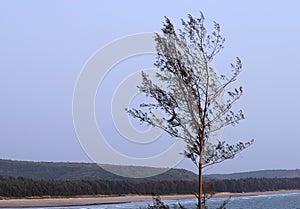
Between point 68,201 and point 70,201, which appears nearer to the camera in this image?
point 68,201

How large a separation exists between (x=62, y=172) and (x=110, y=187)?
1369 inches

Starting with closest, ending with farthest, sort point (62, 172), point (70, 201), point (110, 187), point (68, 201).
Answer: point (68, 201)
point (70, 201)
point (110, 187)
point (62, 172)

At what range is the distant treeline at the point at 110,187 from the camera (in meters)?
87.6

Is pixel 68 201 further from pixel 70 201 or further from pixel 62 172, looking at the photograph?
pixel 62 172

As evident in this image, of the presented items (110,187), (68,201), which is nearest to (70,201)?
(68,201)

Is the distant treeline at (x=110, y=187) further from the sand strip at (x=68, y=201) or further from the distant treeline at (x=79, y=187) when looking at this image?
the sand strip at (x=68, y=201)

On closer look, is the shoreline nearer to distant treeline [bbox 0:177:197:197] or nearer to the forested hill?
distant treeline [bbox 0:177:197:197]

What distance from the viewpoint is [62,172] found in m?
138

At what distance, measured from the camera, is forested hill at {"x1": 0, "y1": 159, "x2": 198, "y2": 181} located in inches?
5226

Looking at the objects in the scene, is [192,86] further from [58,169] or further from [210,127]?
[58,169]

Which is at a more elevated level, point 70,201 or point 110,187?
point 110,187

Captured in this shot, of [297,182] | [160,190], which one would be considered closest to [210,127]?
[160,190]

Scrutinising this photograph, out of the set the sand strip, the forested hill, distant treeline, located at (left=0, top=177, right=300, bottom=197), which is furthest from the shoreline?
the forested hill

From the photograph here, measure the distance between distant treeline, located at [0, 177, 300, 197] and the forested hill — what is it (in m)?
11.3
